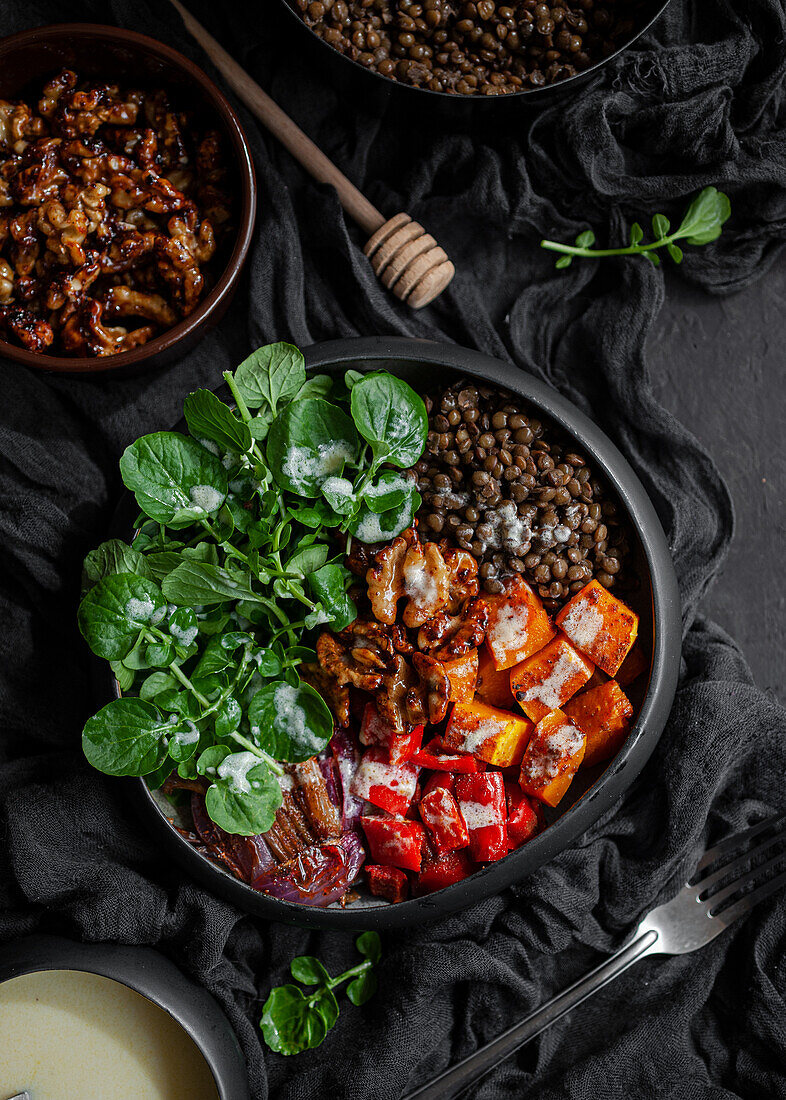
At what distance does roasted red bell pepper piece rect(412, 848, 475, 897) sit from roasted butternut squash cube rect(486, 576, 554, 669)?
26cm

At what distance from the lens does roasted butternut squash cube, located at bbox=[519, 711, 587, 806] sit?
3.60ft

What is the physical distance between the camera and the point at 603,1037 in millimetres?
1288

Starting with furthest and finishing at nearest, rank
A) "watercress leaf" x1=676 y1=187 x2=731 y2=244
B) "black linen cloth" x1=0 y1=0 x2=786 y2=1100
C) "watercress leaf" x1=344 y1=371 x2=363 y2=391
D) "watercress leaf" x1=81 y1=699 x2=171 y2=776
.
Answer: "watercress leaf" x1=676 y1=187 x2=731 y2=244 → "black linen cloth" x1=0 y1=0 x2=786 y2=1100 → "watercress leaf" x1=344 y1=371 x2=363 y2=391 → "watercress leaf" x1=81 y1=699 x2=171 y2=776

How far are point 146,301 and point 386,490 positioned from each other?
1.46 feet

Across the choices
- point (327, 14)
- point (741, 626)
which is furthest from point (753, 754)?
point (327, 14)

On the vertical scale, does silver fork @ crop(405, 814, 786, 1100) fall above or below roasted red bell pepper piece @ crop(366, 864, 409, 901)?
below

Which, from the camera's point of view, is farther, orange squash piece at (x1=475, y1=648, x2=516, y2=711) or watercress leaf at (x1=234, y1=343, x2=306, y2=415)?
orange squash piece at (x1=475, y1=648, x2=516, y2=711)

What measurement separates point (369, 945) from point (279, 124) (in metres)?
1.21

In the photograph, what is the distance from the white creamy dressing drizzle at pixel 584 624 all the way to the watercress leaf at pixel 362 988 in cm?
59

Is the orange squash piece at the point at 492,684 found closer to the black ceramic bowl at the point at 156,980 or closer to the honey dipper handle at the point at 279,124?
the black ceramic bowl at the point at 156,980

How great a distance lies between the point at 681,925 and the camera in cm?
127

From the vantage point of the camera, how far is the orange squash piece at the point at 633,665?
1.15 m

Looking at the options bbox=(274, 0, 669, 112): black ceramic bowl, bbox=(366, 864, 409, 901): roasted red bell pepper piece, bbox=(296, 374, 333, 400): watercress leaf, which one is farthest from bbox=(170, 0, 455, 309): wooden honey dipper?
bbox=(366, 864, 409, 901): roasted red bell pepper piece

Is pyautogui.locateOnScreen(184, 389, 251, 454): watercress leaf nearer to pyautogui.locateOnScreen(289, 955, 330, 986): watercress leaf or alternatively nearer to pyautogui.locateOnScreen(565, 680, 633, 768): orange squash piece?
pyautogui.locateOnScreen(565, 680, 633, 768): orange squash piece
